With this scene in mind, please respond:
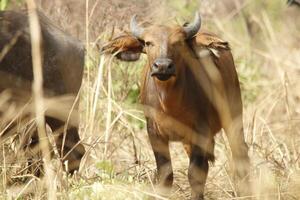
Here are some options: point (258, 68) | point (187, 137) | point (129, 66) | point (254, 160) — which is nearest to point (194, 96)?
point (187, 137)

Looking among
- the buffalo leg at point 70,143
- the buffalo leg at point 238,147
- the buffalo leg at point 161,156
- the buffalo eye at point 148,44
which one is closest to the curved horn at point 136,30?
the buffalo eye at point 148,44

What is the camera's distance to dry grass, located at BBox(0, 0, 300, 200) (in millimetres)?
7031

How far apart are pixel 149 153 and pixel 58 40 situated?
205 centimetres

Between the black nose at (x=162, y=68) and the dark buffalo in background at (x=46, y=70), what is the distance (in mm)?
1461

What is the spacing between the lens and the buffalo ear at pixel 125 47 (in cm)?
779

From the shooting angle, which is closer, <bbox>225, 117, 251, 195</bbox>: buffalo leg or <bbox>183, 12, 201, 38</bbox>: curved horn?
<bbox>183, 12, 201, 38</bbox>: curved horn

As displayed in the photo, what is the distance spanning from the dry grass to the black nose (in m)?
0.45

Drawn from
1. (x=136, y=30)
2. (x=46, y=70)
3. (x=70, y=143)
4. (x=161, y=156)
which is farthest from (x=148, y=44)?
(x=70, y=143)

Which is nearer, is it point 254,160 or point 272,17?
point 254,160

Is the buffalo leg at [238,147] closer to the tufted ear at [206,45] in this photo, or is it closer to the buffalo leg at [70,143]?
the tufted ear at [206,45]

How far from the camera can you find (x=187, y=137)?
7828 mm

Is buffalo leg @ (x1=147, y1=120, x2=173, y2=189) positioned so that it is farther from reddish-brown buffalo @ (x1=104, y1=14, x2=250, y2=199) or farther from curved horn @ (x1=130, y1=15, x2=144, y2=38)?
curved horn @ (x1=130, y1=15, x2=144, y2=38)

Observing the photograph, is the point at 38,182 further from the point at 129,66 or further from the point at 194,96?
the point at 129,66

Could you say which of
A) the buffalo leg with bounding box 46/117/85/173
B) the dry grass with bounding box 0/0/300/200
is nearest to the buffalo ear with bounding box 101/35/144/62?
the dry grass with bounding box 0/0/300/200
